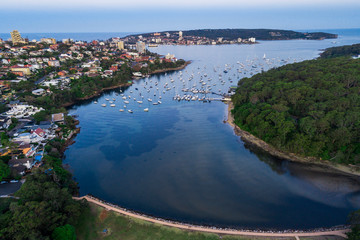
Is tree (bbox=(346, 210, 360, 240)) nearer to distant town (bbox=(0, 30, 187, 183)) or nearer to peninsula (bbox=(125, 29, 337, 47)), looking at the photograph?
distant town (bbox=(0, 30, 187, 183))

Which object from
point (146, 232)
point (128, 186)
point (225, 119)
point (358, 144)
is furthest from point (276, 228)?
point (225, 119)

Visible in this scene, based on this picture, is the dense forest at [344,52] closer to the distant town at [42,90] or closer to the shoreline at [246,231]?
the distant town at [42,90]

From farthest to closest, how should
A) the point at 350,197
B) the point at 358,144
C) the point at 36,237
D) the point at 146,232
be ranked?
the point at 358,144, the point at 350,197, the point at 146,232, the point at 36,237

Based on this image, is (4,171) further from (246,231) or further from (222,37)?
(222,37)

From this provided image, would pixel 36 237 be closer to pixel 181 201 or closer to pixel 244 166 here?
pixel 181 201

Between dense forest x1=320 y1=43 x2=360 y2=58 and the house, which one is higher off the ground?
dense forest x1=320 y1=43 x2=360 y2=58

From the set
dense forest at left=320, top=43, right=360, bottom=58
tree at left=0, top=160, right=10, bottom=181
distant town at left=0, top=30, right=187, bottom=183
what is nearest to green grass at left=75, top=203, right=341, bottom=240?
tree at left=0, top=160, right=10, bottom=181
